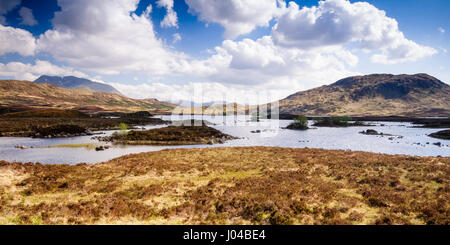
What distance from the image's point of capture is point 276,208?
15281 mm

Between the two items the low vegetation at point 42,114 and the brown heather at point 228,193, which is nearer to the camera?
the brown heather at point 228,193

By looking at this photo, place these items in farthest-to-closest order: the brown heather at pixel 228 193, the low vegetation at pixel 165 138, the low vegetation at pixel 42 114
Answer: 1. the low vegetation at pixel 42 114
2. the low vegetation at pixel 165 138
3. the brown heather at pixel 228 193

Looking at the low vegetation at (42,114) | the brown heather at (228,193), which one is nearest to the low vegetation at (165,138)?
the brown heather at (228,193)

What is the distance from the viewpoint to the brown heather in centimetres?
1407

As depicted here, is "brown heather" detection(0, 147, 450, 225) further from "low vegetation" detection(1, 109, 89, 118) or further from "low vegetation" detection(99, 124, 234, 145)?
"low vegetation" detection(1, 109, 89, 118)

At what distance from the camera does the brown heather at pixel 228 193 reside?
14070mm

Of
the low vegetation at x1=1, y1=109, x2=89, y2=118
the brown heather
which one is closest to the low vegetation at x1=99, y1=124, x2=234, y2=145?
the brown heather

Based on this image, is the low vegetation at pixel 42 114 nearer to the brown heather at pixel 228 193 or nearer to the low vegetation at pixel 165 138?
the low vegetation at pixel 165 138

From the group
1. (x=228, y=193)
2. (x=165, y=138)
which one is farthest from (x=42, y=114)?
(x=228, y=193)

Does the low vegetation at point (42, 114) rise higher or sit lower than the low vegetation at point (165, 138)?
higher

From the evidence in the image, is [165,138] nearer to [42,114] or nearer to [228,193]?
[228,193]

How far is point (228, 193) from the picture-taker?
60.6 ft
